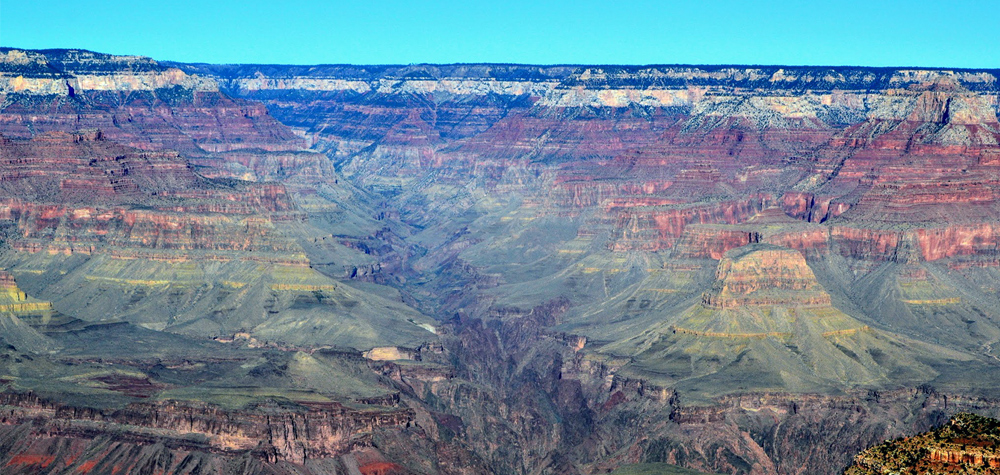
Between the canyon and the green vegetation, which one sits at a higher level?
the canyon

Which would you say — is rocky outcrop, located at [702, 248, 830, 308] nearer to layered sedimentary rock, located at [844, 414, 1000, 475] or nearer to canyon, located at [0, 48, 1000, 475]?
canyon, located at [0, 48, 1000, 475]

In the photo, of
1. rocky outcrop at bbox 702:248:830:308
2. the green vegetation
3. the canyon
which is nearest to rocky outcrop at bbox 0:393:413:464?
the canyon

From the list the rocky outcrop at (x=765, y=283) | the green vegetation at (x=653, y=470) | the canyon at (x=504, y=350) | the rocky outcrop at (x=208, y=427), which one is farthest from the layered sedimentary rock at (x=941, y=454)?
the rocky outcrop at (x=765, y=283)

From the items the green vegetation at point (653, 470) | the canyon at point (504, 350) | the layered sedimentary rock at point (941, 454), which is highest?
the canyon at point (504, 350)

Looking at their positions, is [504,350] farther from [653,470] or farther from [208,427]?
[208,427]

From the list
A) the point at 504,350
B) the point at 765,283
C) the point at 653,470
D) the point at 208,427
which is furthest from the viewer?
the point at 504,350

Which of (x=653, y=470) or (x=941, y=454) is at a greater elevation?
(x=653, y=470)

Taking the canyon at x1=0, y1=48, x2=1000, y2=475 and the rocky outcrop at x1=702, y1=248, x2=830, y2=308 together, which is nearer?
the canyon at x1=0, y1=48, x2=1000, y2=475

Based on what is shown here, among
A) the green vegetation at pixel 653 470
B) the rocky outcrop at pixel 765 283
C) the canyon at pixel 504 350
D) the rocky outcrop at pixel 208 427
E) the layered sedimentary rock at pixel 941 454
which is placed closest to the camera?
the layered sedimentary rock at pixel 941 454

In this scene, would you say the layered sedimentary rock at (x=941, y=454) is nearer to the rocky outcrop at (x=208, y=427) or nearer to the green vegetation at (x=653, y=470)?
the green vegetation at (x=653, y=470)

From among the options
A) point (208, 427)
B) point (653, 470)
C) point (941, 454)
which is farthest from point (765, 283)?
point (941, 454)

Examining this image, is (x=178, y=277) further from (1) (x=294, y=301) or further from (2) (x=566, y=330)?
(2) (x=566, y=330)

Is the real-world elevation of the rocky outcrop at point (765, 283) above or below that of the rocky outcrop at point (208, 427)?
above
